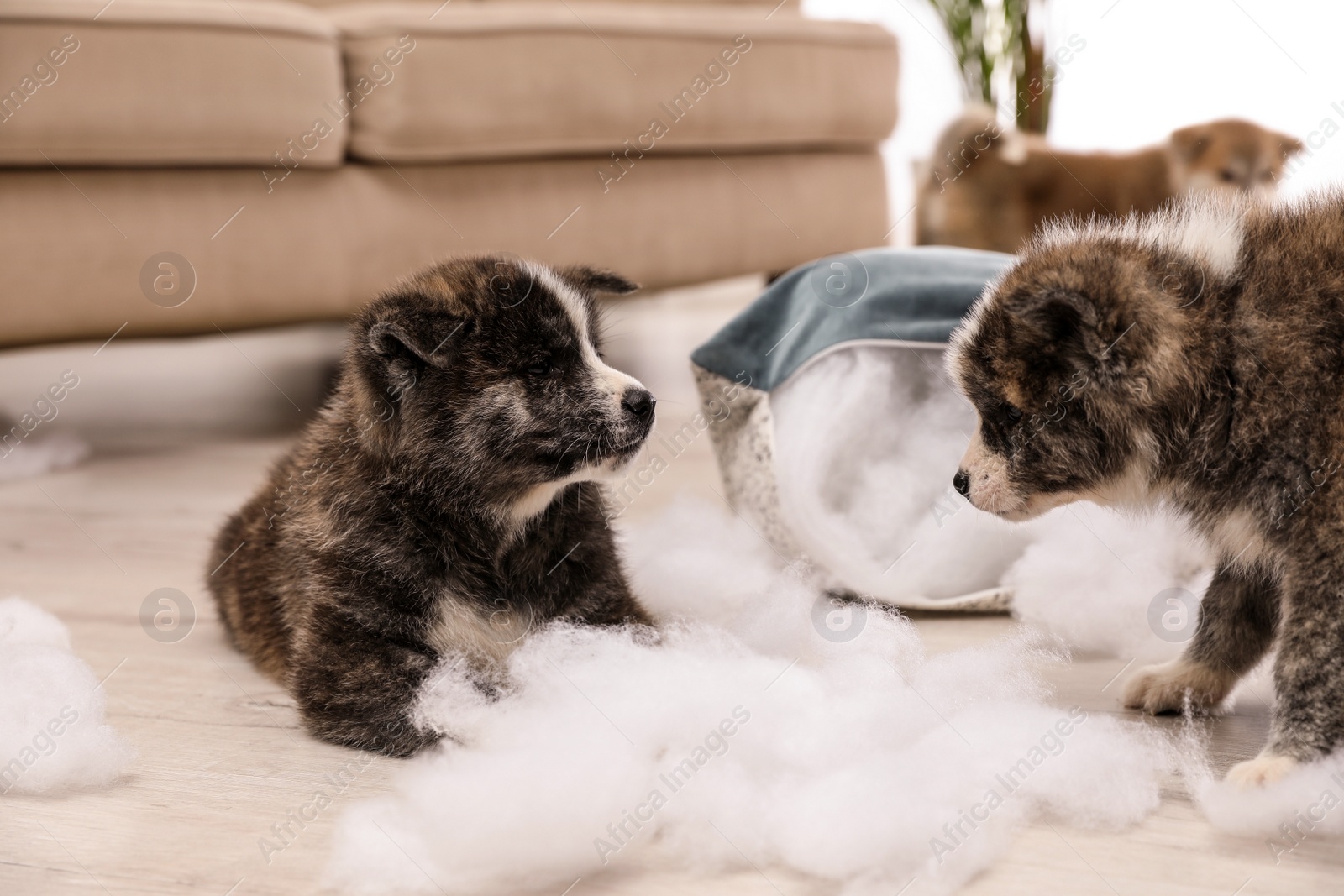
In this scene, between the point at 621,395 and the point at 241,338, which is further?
the point at 241,338

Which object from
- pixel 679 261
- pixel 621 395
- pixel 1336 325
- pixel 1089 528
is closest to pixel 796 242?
pixel 679 261

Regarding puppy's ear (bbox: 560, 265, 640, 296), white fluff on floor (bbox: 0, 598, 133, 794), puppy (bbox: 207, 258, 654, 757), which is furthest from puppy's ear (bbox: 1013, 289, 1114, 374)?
white fluff on floor (bbox: 0, 598, 133, 794)

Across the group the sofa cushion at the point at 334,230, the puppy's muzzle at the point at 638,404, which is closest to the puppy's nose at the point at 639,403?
the puppy's muzzle at the point at 638,404

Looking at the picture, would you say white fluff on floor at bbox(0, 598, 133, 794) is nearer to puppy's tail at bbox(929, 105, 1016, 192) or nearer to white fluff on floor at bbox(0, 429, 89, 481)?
white fluff on floor at bbox(0, 429, 89, 481)

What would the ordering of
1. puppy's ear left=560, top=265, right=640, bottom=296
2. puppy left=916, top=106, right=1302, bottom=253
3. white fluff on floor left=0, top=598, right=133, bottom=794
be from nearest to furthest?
white fluff on floor left=0, top=598, right=133, bottom=794 < puppy's ear left=560, top=265, right=640, bottom=296 < puppy left=916, top=106, right=1302, bottom=253

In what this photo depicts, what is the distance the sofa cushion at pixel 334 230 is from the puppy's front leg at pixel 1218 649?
1838 mm

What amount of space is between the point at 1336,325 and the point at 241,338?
5743mm

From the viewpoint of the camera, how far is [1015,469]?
160 cm

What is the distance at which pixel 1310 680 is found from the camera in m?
1.38

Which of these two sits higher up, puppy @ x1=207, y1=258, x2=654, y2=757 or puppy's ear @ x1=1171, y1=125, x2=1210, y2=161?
puppy @ x1=207, y1=258, x2=654, y2=757

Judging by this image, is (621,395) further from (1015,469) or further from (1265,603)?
(1265,603)

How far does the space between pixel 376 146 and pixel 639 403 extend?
2046 mm

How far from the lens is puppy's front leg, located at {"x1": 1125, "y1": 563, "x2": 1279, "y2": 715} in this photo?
1666mm

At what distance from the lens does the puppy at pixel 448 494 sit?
162 centimetres
